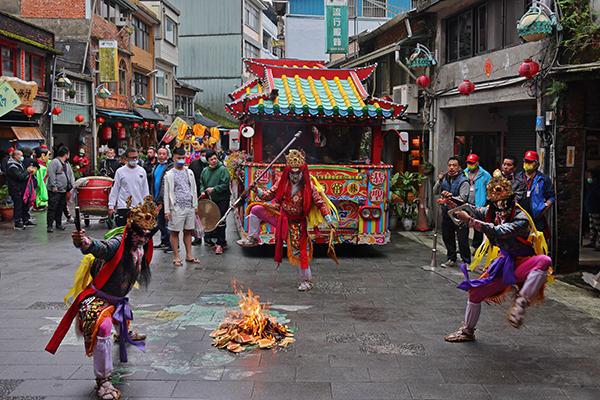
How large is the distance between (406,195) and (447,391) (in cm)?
1071

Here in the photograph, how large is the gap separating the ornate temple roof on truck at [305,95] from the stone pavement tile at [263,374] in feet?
20.9

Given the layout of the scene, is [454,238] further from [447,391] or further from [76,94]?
[76,94]

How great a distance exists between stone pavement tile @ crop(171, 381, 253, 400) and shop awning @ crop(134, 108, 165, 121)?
2848 cm

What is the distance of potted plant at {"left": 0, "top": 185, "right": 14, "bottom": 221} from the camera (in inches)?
640

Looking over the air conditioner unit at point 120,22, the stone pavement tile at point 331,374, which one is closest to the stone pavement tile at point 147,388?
the stone pavement tile at point 331,374

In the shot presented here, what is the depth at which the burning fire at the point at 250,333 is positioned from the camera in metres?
6.20

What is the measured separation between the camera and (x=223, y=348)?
20.2 feet

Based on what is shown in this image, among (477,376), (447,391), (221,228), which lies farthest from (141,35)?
(447,391)

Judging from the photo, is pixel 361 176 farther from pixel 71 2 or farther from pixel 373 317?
pixel 71 2

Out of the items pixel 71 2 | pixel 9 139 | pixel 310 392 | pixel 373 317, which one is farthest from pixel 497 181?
pixel 71 2

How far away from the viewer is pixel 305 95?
12.0m

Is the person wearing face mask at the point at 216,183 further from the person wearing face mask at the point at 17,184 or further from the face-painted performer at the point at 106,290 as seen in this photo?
the face-painted performer at the point at 106,290

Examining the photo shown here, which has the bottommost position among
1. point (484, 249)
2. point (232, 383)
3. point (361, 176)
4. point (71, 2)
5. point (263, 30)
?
point (232, 383)

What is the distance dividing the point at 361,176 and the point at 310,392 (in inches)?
268
